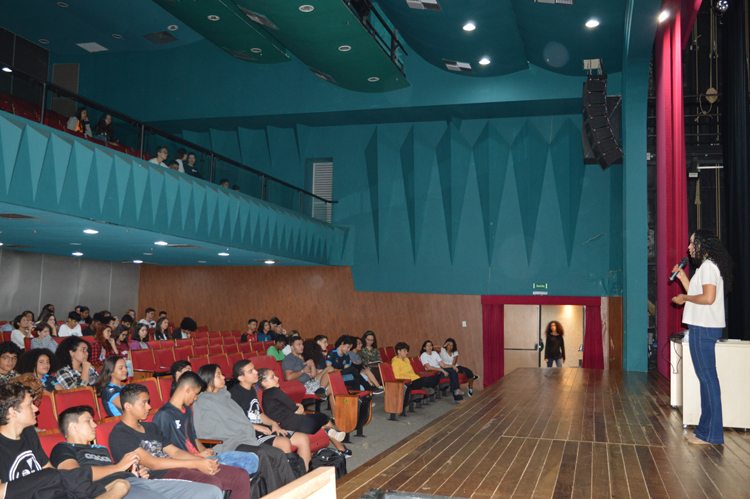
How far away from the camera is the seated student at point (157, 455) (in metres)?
3.40

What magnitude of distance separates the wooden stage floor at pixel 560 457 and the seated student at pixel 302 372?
7.44 feet

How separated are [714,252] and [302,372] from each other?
516 cm

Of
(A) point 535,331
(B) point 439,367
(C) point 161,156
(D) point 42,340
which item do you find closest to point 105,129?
(C) point 161,156

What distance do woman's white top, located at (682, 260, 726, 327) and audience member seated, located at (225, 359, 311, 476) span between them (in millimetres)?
2984

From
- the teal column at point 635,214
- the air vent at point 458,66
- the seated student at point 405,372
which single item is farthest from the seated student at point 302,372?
the air vent at point 458,66

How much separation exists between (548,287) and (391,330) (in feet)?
12.3

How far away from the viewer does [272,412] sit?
198 inches

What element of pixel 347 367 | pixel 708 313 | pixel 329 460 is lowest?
pixel 329 460

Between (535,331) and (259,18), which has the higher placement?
(259,18)

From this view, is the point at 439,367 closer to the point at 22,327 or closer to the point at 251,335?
the point at 251,335

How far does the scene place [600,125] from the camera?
9.95 m

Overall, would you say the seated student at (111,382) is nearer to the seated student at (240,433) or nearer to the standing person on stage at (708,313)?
the seated student at (240,433)

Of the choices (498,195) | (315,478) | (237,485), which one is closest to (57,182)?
(237,485)

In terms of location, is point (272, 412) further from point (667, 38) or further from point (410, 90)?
point (410, 90)
